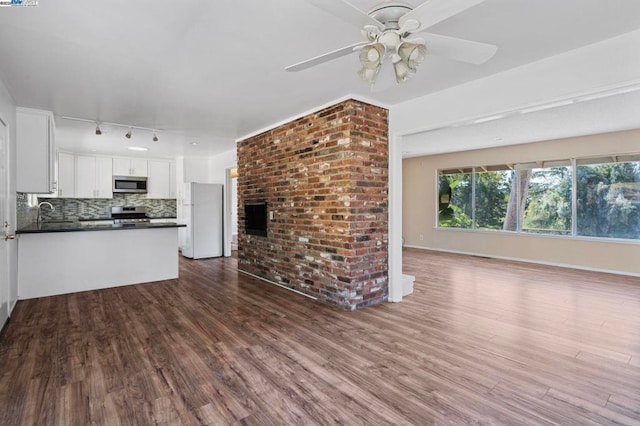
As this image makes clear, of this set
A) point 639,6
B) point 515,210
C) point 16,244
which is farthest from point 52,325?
point 515,210

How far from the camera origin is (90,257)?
14.6ft

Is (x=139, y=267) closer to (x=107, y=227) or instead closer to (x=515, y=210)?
(x=107, y=227)

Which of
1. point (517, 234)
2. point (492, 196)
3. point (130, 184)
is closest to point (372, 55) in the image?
point (517, 234)

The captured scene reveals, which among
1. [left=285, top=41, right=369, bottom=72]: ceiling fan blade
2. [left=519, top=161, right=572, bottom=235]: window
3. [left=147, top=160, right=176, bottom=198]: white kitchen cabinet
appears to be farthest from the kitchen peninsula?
[left=519, top=161, right=572, bottom=235]: window

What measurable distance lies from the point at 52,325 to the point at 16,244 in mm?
1420

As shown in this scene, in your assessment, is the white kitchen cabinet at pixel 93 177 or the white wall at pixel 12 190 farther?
the white kitchen cabinet at pixel 93 177

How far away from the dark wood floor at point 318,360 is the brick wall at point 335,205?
35cm

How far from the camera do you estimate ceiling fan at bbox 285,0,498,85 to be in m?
1.46

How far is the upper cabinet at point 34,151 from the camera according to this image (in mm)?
3818

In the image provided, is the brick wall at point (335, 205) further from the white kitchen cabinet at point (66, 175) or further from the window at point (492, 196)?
the white kitchen cabinet at point (66, 175)

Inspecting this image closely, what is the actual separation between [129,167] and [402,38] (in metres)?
7.58

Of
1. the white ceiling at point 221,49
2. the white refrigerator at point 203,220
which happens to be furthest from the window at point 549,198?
the white refrigerator at point 203,220

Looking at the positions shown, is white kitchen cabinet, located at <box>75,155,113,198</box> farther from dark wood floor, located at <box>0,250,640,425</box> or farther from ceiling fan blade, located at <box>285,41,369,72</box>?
ceiling fan blade, located at <box>285,41,369,72</box>

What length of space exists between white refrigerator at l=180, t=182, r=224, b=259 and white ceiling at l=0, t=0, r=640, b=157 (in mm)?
2908
